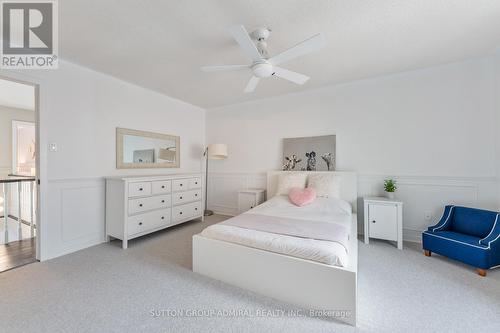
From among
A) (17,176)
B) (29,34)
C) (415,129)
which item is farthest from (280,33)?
(17,176)

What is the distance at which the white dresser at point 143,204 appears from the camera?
9.49ft

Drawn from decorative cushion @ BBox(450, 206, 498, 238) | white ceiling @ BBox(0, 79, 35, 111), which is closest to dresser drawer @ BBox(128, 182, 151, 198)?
white ceiling @ BBox(0, 79, 35, 111)

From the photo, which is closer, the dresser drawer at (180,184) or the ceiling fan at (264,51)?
the ceiling fan at (264,51)

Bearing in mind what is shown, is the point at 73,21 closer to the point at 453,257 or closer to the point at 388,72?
the point at 388,72

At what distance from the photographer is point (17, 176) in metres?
3.51

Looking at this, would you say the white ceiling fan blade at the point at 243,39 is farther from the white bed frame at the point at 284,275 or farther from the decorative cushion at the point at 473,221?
the decorative cushion at the point at 473,221

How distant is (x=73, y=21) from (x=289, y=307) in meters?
3.24

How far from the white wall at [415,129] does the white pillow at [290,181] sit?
21.7 inches

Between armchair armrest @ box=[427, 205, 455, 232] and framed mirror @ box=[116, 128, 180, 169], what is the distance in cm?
434

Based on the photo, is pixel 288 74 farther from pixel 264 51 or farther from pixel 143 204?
pixel 143 204

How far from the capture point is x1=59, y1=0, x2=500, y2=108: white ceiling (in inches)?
69.3

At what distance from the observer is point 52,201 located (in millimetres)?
2600

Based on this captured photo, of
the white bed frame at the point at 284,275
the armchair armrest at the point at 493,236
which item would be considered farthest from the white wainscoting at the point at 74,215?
the armchair armrest at the point at 493,236

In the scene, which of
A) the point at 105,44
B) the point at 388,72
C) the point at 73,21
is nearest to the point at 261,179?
the point at 388,72
